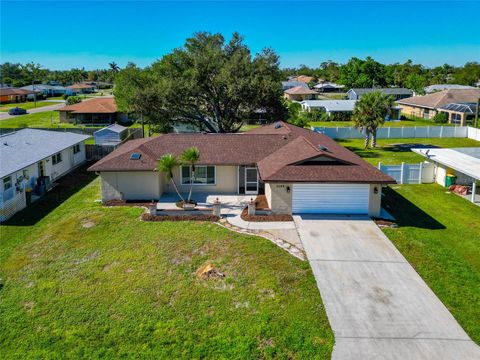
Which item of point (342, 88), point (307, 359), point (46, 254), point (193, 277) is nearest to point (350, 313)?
point (307, 359)

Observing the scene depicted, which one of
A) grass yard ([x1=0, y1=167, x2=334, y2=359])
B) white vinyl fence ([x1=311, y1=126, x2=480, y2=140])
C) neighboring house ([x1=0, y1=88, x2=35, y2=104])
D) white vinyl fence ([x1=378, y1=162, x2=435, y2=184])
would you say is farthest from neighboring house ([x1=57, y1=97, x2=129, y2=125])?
white vinyl fence ([x1=378, y1=162, x2=435, y2=184])

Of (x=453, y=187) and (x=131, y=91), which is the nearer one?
(x=453, y=187)

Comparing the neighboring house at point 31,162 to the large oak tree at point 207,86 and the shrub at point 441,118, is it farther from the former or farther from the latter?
the shrub at point 441,118

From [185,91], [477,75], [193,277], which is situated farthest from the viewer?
[477,75]

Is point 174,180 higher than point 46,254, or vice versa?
point 174,180

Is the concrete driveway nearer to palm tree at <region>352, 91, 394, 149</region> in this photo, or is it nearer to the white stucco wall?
the white stucco wall

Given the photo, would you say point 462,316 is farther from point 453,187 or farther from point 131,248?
point 453,187
